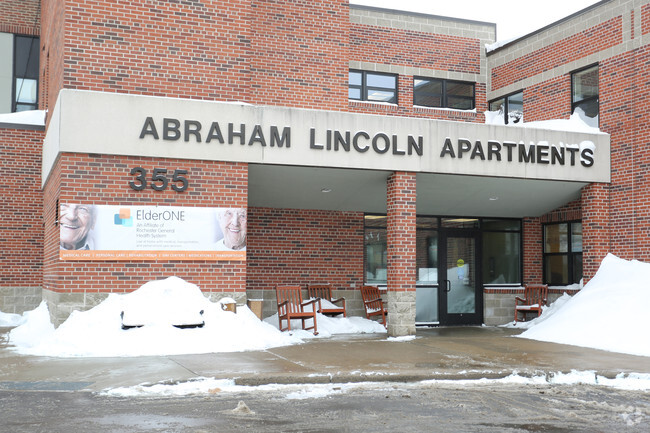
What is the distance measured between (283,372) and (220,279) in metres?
4.52

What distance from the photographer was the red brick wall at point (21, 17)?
21016 mm

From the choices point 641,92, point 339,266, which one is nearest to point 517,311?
point 339,266

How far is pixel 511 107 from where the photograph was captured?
20.3 m

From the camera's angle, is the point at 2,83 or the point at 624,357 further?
the point at 2,83

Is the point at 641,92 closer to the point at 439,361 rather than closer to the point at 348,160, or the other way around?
the point at 348,160

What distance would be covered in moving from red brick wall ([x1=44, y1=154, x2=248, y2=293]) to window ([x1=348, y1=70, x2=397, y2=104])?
7175 millimetres

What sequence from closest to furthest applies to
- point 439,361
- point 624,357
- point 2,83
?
point 439,361 < point 624,357 < point 2,83

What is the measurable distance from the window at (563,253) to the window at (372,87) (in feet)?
19.4

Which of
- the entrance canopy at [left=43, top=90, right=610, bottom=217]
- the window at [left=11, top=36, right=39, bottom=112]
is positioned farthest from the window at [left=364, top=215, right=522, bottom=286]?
the window at [left=11, top=36, right=39, bottom=112]

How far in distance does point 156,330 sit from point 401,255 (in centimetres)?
527

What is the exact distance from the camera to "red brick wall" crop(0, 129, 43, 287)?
17812 millimetres

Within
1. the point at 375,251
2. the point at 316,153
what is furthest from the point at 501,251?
the point at 316,153

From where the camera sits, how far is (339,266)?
1730cm

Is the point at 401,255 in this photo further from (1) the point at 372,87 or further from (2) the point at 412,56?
(2) the point at 412,56
